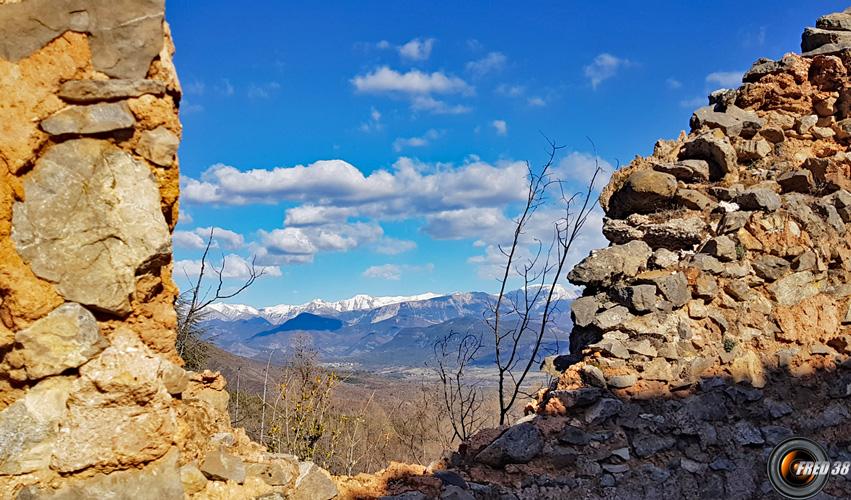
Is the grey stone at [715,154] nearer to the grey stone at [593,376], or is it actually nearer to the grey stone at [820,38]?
the grey stone at [820,38]

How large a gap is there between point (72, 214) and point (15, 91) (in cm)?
77

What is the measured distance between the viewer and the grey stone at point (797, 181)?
7.61m

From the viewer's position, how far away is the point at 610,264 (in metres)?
7.04

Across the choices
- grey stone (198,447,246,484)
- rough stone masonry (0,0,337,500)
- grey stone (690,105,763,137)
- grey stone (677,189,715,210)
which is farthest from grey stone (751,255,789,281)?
rough stone masonry (0,0,337,500)

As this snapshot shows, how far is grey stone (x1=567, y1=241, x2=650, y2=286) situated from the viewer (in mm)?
7007

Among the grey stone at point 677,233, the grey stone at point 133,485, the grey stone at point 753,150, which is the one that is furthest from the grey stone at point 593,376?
the grey stone at point 753,150

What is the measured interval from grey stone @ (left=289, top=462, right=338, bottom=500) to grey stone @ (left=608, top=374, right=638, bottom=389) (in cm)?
305

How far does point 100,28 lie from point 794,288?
7356mm

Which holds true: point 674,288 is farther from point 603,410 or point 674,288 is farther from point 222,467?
point 222,467

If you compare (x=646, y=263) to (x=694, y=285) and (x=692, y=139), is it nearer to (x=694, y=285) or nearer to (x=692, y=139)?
(x=694, y=285)

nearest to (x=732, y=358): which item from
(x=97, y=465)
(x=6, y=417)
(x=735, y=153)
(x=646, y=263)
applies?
(x=646, y=263)

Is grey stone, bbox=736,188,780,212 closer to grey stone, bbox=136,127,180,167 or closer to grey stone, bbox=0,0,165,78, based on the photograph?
grey stone, bbox=136,127,180,167

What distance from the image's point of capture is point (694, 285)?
6746 millimetres

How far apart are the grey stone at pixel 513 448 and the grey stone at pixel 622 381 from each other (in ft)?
3.36
